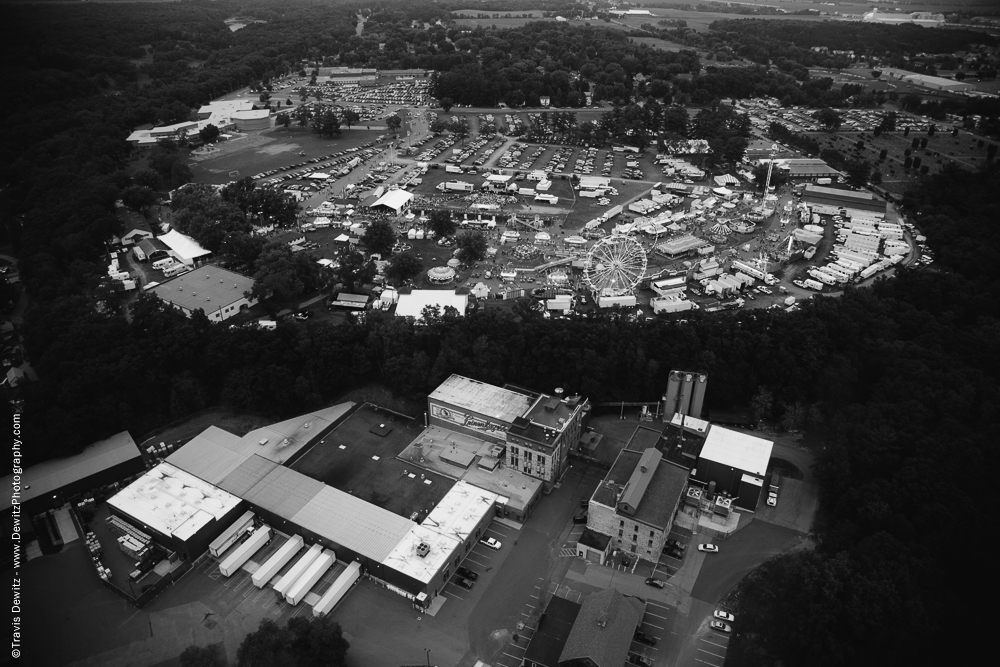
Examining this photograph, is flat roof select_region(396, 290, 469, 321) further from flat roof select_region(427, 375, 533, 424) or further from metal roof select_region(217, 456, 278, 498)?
metal roof select_region(217, 456, 278, 498)

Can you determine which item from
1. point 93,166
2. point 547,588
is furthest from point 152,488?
point 93,166

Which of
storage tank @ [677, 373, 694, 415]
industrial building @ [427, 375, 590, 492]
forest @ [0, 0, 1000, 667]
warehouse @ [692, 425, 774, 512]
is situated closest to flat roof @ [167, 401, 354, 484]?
forest @ [0, 0, 1000, 667]

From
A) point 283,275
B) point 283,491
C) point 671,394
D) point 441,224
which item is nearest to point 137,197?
point 283,275

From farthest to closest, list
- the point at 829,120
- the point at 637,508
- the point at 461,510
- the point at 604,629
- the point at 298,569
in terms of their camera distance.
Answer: the point at 829,120, the point at 461,510, the point at 637,508, the point at 298,569, the point at 604,629

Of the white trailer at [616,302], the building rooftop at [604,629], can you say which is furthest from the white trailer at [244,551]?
the white trailer at [616,302]

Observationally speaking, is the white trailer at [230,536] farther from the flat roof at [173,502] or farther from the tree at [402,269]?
the tree at [402,269]

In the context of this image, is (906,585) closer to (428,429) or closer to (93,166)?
(428,429)

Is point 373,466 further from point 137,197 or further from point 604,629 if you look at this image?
point 137,197
